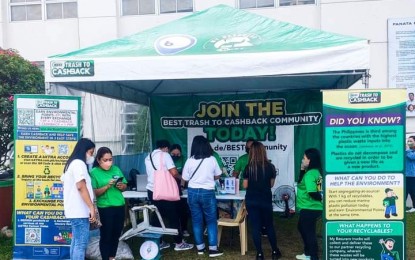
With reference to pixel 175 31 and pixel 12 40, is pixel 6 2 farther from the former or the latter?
pixel 175 31

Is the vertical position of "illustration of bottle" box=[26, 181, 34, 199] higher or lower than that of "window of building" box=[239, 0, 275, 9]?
lower

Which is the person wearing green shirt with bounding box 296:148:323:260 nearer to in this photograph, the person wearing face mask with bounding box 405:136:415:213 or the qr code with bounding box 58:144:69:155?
the qr code with bounding box 58:144:69:155

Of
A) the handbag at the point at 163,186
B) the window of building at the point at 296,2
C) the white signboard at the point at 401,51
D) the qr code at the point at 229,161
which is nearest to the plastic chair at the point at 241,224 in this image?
the handbag at the point at 163,186

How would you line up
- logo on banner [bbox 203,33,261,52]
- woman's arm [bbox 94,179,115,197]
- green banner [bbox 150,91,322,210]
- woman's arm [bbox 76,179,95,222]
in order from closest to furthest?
woman's arm [bbox 76,179,95,222]
woman's arm [bbox 94,179,115,197]
logo on banner [bbox 203,33,261,52]
green banner [bbox 150,91,322,210]

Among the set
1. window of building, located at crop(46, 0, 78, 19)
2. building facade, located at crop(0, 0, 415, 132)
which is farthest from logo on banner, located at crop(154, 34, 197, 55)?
window of building, located at crop(46, 0, 78, 19)

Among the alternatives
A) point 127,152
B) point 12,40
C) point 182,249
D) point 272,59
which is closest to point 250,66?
point 272,59

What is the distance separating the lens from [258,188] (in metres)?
5.84

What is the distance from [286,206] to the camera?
9.02 m

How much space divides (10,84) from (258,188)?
466cm

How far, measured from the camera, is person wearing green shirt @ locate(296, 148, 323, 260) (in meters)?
5.55

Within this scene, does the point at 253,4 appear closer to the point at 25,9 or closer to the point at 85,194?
the point at 25,9

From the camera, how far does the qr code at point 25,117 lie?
5.75m

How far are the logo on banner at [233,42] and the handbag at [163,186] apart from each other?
166 centimetres

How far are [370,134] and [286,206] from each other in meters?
4.10
